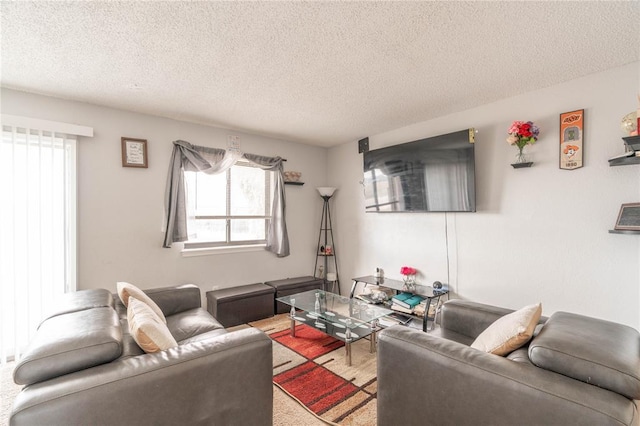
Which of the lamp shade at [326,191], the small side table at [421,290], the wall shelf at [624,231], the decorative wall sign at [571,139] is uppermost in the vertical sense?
the decorative wall sign at [571,139]

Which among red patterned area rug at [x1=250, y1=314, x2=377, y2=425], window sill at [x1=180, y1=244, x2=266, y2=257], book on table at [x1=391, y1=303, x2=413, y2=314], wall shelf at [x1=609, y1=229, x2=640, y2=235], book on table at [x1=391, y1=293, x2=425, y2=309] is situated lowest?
red patterned area rug at [x1=250, y1=314, x2=377, y2=425]

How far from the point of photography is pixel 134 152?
120 inches

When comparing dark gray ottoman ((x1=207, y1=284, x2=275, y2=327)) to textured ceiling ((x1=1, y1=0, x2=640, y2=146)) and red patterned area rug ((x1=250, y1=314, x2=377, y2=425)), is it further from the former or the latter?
textured ceiling ((x1=1, y1=0, x2=640, y2=146))

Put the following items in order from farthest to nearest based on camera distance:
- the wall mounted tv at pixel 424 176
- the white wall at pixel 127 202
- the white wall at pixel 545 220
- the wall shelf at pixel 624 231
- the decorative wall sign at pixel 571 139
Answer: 1. the wall mounted tv at pixel 424 176
2. the white wall at pixel 127 202
3. the decorative wall sign at pixel 571 139
4. the white wall at pixel 545 220
5. the wall shelf at pixel 624 231

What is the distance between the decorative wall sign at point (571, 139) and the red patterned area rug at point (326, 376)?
2316mm

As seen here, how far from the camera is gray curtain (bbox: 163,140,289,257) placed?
322 cm

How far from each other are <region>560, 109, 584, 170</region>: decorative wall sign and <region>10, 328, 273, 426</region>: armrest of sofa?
2.71 meters

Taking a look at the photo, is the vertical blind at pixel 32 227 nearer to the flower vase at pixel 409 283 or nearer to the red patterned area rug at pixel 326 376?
the red patterned area rug at pixel 326 376

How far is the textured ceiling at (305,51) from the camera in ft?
5.12

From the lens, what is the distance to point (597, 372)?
109cm

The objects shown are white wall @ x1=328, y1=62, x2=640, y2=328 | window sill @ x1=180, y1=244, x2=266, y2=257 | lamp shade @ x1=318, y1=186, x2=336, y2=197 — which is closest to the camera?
white wall @ x1=328, y1=62, x2=640, y2=328

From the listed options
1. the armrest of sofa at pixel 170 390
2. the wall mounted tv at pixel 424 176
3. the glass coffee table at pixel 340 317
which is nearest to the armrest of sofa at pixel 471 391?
the armrest of sofa at pixel 170 390

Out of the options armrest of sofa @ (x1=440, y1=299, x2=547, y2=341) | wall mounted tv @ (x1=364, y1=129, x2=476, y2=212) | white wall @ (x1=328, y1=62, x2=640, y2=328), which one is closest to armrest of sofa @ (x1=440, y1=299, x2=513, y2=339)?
armrest of sofa @ (x1=440, y1=299, x2=547, y2=341)

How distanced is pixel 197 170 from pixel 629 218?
394cm
